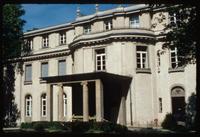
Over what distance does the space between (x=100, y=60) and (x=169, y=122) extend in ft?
26.6

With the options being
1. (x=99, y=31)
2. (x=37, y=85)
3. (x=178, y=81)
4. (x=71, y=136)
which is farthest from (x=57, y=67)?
(x=71, y=136)

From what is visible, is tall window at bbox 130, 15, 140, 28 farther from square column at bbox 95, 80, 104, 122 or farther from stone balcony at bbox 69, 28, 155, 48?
square column at bbox 95, 80, 104, 122

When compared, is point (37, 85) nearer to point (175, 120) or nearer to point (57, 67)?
point (57, 67)

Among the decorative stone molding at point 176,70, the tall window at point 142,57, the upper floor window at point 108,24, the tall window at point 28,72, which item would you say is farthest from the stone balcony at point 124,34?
the tall window at point 28,72

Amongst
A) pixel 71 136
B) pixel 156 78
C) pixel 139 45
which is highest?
pixel 139 45

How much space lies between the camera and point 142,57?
28.5m

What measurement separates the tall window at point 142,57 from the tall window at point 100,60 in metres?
3.01

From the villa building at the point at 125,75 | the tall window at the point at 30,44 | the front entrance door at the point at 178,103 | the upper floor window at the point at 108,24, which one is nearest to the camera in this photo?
the villa building at the point at 125,75

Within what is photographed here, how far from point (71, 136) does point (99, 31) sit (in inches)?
1043

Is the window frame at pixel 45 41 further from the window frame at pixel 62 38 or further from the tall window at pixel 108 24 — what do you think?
the tall window at pixel 108 24

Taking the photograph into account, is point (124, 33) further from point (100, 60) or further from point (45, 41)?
point (45, 41)

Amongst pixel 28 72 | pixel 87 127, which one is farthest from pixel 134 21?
pixel 28 72

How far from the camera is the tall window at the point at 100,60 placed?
2914 centimetres

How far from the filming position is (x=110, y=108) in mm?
28250
